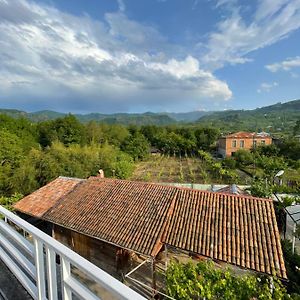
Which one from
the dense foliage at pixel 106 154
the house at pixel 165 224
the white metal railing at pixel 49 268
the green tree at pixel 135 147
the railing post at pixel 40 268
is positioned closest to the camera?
the white metal railing at pixel 49 268

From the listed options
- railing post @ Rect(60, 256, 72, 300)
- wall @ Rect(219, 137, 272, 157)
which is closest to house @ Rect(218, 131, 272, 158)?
wall @ Rect(219, 137, 272, 157)

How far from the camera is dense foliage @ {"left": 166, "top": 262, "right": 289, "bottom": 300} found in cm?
457

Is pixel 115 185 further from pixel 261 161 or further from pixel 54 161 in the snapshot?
pixel 261 161

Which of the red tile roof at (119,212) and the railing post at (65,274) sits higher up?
the railing post at (65,274)

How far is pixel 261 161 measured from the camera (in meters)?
31.0

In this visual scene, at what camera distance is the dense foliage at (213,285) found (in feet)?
15.0

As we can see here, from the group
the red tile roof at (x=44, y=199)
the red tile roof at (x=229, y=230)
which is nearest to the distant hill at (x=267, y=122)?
the red tile roof at (x=44, y=199)

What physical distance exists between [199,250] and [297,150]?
1324 inches

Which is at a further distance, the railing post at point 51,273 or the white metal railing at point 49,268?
the railing post at point 51,273

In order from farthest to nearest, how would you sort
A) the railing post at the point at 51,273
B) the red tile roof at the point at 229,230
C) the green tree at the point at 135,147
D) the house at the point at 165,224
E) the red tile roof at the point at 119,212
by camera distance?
the green tree at the point at 135,147 → the red tile roof at the point at 119,212 → the house at the point at 165,224 → the red tile roof at the point at 229,230 → the railing post at the point at 51,273

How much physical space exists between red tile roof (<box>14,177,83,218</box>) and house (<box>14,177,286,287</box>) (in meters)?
0.34

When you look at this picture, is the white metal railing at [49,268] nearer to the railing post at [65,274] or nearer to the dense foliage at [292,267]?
the railing post at [65,274]

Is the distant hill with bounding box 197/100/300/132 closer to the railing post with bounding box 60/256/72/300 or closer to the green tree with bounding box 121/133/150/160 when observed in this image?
the green tree with bounding box 121/133/150/160

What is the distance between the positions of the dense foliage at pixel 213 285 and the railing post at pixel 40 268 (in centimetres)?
372
